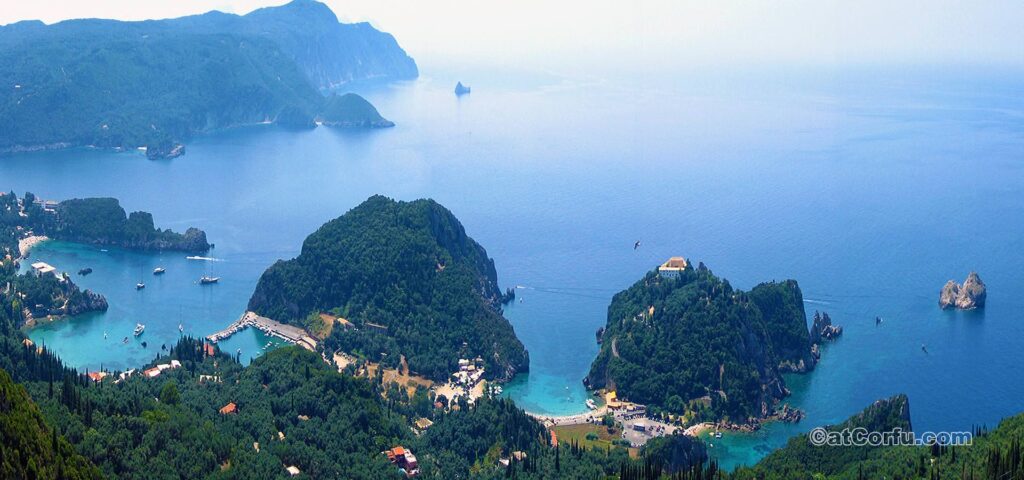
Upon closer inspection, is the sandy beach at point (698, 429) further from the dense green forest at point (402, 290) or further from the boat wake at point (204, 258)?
the boat wake at point (204, 258)

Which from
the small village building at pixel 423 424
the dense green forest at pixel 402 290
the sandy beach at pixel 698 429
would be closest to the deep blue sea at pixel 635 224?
the sandy beach at pixel 698 429

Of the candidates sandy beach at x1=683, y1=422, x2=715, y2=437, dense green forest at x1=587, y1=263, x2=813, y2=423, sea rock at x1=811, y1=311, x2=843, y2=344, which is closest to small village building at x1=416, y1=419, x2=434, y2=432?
dense green forest at x1=587, y1=263, x2=813, y2=423

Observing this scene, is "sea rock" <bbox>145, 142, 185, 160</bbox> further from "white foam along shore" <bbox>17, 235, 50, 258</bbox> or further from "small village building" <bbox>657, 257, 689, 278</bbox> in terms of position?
"small village building" <bbox>657, 257, 689, 278</bbox>

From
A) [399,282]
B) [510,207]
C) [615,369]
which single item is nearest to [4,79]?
[510,207]

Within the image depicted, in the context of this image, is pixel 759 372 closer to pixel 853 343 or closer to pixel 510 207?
pixel 853 343

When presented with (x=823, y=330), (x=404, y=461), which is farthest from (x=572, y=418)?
(x=823, y=330)

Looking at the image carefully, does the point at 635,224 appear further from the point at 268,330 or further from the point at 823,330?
the point at 268,330
